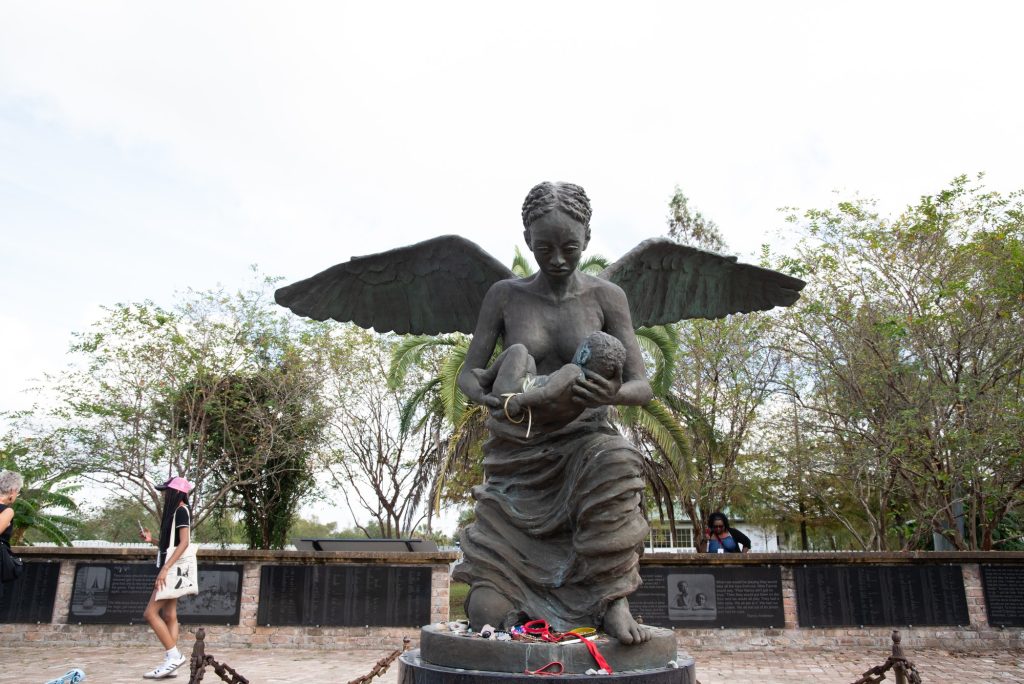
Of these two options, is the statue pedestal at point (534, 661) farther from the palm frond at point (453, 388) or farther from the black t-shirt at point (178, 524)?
the palm frond at point (453, 388)

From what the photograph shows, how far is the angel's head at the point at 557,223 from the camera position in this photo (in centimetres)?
328

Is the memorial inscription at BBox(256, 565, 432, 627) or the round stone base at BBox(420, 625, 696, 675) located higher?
the round stone base at BBox(420, 625, 696, 675)

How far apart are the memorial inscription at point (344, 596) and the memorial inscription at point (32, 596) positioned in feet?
9.66

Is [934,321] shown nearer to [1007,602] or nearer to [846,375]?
[846,375]

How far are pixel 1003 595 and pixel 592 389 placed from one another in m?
10.1

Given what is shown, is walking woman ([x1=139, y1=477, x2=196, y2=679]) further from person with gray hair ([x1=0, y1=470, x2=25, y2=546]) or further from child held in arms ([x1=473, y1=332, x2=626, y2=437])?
child held in arms ([x1=473, y1=332, x2=626, y2=437])

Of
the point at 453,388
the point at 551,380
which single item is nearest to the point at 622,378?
the point at 551,380

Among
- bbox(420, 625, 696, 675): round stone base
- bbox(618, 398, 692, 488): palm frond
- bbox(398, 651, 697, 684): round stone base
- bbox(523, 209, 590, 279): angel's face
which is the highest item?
bbox(618, 398, 692, 488): palm frond

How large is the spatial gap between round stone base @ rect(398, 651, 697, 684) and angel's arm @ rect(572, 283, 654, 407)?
102 centimetres

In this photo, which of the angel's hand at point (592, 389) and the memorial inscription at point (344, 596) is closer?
the angel's hand at point (592, 389)

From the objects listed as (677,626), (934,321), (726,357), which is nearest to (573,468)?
(677,626)

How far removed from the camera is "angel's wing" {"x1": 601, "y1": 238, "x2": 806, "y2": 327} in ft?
13.5

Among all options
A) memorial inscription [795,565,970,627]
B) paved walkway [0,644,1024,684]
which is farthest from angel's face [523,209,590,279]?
memorial inscription [795,565,970,627]

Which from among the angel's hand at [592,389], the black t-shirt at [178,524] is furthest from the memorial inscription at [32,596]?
the angel's hand at [592,389]
